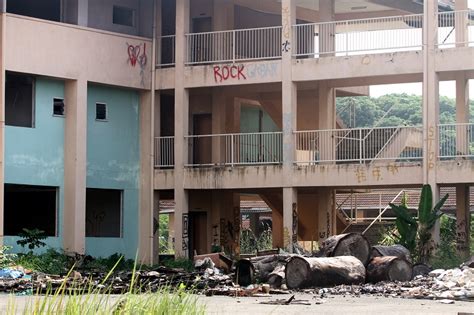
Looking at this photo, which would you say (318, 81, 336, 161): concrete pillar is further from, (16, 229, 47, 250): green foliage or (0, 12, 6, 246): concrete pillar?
(0, 12, 6, 246): concrete pillar

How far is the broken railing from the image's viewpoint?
A: 34.1 metres

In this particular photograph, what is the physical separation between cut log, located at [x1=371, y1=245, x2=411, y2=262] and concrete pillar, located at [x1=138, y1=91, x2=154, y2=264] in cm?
884

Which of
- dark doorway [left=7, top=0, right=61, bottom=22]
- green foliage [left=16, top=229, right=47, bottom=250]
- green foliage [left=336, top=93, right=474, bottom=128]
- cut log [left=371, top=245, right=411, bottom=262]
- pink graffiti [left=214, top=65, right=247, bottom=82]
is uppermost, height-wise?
green foliage [left=336, top=93, right=474, bottom=128]

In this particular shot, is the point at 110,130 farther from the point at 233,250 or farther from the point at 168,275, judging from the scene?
the point at 168,275

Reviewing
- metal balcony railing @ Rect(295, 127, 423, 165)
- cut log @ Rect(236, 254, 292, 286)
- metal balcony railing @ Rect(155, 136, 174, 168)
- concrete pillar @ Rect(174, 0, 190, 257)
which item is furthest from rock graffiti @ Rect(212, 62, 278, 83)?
cut log @ Rect(236, 254, 292, 286)

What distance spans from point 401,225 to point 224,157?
6.98 meters

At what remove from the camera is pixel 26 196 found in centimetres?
3262

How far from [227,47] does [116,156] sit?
4918 mm

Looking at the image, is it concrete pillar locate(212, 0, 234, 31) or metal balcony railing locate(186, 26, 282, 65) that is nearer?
metal balcony railing locate(186, 26, 282, 65)

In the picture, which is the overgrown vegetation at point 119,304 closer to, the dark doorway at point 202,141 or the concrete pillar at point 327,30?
the concrete pillar at point 327,30

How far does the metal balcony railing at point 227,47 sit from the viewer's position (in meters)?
34.2

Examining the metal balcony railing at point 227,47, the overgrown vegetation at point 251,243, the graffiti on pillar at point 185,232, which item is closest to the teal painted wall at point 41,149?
the graffiti on pillar at point 185,232

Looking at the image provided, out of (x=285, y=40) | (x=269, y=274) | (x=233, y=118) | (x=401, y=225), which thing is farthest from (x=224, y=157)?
(x=269, y=274)

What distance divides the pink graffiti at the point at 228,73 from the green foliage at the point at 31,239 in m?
6.97
